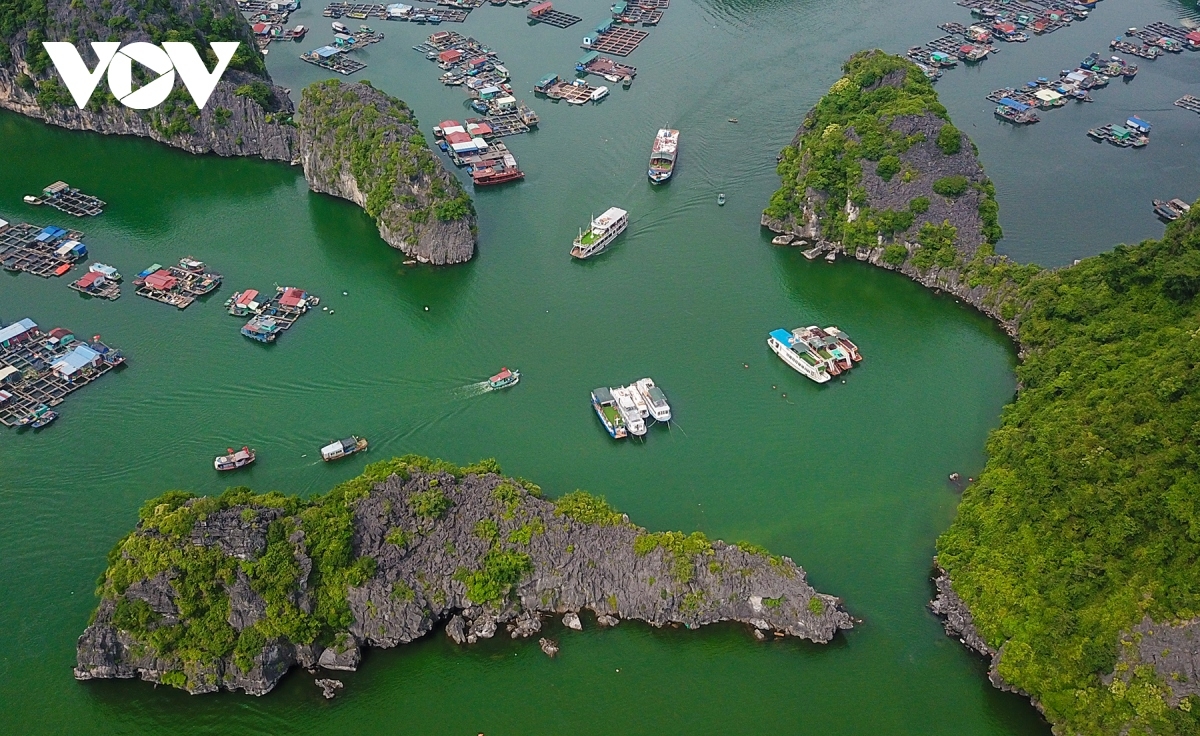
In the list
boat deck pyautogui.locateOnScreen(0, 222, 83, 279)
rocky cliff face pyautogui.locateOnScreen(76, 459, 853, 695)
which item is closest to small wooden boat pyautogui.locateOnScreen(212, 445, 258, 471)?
rocky cliff face pyautogui.locateOnScreen(76, 459, 853, 695)

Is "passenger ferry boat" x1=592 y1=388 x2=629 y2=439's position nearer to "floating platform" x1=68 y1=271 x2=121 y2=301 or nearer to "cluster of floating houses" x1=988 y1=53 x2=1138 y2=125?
"floating platform" x1=68 y1=271 x2=121 y2=301

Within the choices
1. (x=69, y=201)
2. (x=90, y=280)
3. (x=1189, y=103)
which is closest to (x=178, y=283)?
(x=90, y=280)

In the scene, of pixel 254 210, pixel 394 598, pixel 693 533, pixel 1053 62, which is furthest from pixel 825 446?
pixel 1053 62

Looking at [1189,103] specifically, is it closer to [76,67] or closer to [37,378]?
[37,378]

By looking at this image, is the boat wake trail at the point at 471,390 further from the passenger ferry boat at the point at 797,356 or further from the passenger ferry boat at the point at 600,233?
the passenger ferry boat at the point at 797,356

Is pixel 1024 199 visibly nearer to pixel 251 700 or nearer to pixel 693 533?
pixel 693 533

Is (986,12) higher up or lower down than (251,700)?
lower down

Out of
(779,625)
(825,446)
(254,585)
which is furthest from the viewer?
(825,446)
